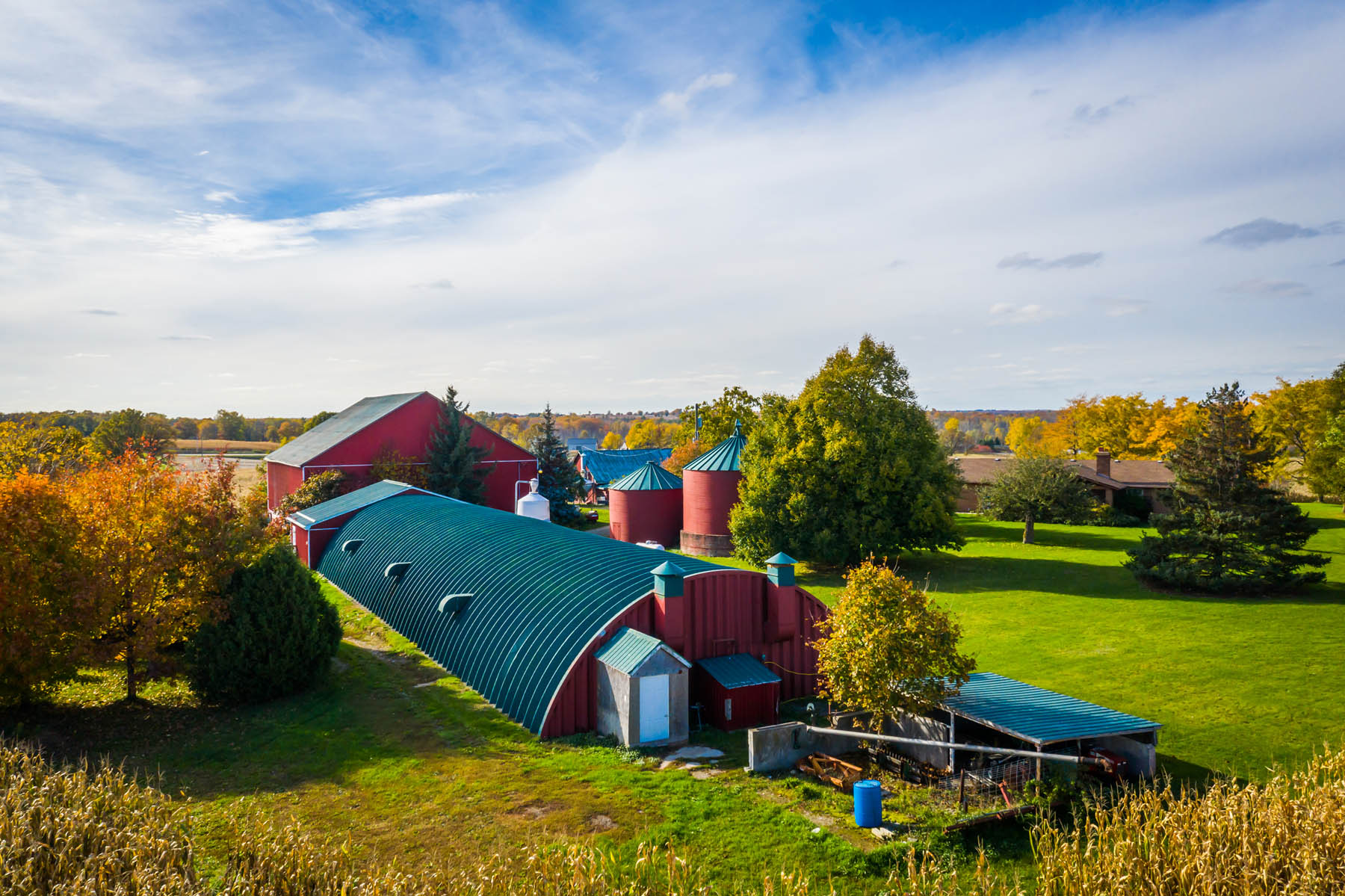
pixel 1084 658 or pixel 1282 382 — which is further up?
pixel 1282 382

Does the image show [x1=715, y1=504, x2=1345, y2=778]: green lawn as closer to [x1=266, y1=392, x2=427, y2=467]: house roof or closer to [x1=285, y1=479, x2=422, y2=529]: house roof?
[x1=285, y1=479, x2=422, y2=529]: house roof

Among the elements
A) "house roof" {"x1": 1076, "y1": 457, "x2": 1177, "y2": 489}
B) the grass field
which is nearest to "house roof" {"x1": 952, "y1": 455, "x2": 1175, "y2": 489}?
"house roof" {"x1": 1076, "y1": 457, "x2": 1177, "y2": 489}

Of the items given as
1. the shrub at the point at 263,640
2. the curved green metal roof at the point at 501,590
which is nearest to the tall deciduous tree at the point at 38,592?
the shrub at the point at 263,640

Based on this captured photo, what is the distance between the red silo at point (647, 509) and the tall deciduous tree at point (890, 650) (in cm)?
3026

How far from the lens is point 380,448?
48.4 m

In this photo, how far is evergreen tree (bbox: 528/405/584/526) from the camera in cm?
5284

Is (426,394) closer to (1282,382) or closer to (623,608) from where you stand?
(623,608)

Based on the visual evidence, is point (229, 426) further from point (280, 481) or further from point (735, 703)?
point (735, 703)

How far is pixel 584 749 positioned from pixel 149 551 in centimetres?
1070

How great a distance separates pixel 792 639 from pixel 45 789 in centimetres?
1422

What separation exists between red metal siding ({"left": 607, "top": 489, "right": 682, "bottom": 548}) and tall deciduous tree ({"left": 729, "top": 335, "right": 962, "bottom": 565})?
8887 millimetres

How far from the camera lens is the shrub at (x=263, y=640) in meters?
18.0

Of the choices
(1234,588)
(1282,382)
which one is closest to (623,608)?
(1234,588)

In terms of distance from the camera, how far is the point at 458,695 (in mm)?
18938
